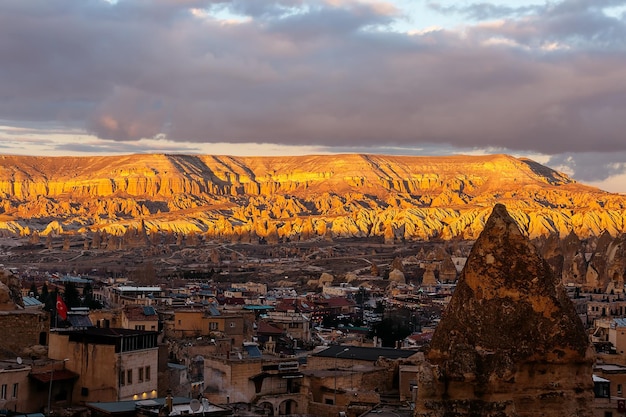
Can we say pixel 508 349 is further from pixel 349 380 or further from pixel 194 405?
pixel 349 380

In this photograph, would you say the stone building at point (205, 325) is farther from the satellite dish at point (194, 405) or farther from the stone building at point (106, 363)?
the satellite dish at point (194, 405)

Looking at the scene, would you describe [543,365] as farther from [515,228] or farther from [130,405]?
[130,405]

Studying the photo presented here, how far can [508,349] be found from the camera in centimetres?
1641

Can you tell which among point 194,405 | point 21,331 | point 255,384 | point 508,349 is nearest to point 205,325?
point 255,384

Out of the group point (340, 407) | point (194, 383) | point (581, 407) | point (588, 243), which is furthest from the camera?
point (588, 243)

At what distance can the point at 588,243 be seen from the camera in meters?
190

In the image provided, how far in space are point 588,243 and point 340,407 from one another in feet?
557

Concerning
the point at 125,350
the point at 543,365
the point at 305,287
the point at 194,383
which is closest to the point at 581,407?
the point at 543,365

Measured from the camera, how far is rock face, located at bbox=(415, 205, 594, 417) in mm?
16281

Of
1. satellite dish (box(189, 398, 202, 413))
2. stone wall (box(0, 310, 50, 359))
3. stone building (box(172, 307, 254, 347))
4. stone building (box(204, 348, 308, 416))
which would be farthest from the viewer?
stone building (box(172, 307, 254, 347))

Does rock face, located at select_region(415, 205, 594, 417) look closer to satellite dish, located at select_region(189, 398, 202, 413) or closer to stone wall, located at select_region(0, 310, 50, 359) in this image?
satellite dish, located at select_region(189, 398, 202, 413)

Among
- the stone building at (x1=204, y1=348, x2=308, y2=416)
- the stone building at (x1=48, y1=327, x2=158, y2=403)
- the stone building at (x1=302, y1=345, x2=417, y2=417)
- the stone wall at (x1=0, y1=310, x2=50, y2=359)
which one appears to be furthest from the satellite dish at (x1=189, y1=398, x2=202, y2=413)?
the stone wall at (x1=0, y1=310, x2=50, y2=359)

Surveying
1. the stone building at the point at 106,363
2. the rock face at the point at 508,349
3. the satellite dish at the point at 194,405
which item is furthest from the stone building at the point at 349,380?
the rock face at the point at 508,349

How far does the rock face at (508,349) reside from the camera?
53.4 ft
